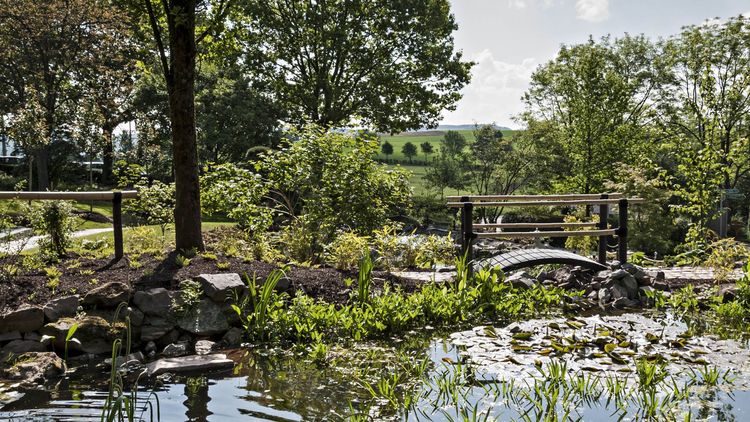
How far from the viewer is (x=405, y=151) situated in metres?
55.4

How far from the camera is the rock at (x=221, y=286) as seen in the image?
700cm

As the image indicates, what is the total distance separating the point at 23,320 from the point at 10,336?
0.19 meters

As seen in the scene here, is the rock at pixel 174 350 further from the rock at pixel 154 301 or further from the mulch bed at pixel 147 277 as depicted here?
the mulch bed at pixel 147 277

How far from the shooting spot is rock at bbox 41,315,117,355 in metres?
6.21

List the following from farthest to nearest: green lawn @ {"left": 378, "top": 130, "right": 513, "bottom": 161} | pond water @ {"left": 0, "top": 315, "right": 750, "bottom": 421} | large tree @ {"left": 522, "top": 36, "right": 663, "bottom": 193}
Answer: green lawn @ {"left": 378, "top": 130, "right": 513, "bottom": 161}
large tree @ {"left": 522, "top": 36, "right": 663, "bottom": 193}
pond water @ {"left": 0, "top": 315, "right": 750, "bottom": 421}

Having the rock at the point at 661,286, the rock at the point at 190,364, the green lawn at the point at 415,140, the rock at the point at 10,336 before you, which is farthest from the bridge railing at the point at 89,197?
the green lawn at the point at 415,140

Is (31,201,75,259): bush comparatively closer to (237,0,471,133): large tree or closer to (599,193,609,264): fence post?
(599,193,609,264): fence post

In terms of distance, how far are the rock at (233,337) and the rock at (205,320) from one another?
0.09 metres

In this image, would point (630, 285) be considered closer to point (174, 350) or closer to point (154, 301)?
point (174, 350)

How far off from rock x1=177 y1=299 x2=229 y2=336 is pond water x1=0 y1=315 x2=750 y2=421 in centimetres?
97

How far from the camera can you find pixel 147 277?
23.9ft

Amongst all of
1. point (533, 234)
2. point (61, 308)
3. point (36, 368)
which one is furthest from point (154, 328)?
point (533, 234)

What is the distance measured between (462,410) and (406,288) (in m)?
4.18

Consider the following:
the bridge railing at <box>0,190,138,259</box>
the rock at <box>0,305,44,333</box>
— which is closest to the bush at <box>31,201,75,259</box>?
the bridge railing at <box>0,190,138,259</box>
